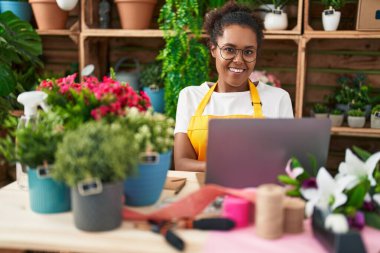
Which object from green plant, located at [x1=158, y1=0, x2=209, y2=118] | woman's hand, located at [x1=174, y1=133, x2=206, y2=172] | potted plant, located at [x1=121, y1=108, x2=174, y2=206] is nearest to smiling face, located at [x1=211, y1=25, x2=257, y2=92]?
woman's hand, located at [x1=174, y1=133, x2=206, y2=172]

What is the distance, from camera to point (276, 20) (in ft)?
9.34

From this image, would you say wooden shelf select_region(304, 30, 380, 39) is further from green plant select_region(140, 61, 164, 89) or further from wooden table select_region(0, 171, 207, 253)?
wooden table select_region(0, 171, 207, 253)

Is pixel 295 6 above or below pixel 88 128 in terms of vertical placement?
above

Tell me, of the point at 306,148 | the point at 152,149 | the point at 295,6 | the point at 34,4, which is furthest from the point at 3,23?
the point at 306,148

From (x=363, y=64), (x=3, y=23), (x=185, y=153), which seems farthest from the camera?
(x=363, y=64)

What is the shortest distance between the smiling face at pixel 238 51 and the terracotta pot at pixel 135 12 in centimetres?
111

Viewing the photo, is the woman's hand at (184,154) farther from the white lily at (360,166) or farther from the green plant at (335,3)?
the green plant at (335,3)

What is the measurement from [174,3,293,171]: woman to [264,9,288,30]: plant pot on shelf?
A: 71 centimetres

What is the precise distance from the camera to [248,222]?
1.16 meters

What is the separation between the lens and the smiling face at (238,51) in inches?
80.7

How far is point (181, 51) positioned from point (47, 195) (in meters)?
1.83

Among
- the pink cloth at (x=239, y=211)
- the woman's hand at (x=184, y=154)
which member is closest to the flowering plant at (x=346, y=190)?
the pink cloth at (x=239, y=211)

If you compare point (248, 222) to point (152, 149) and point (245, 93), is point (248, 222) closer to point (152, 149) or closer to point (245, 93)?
point (152, 149)

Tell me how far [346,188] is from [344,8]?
7.40 ft
